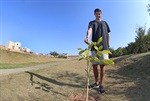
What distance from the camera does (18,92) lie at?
350cm

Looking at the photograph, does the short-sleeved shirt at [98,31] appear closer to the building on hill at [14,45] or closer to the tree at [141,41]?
the tree at [141,41]

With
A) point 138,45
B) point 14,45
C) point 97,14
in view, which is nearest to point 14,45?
point 14,45

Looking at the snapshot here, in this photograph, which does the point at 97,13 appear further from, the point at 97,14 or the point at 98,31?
the point at 98,31

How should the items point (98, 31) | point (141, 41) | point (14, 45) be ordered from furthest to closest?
point (14, 45)
point (141, 41)
point (98, 31)

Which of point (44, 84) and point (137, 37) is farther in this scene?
point (137, 37)

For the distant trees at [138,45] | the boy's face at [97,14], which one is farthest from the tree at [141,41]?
the boy's face at [97,14]

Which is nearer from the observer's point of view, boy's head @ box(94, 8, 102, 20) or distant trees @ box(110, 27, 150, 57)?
boy's head @ box(94, 8, 102, 20)

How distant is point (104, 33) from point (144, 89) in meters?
1.71

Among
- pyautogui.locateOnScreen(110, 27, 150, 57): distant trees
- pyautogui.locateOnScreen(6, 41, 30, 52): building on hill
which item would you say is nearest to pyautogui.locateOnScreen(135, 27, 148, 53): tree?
pyautogui.locateOnScreen(110, 27, 150, 57): distant trees

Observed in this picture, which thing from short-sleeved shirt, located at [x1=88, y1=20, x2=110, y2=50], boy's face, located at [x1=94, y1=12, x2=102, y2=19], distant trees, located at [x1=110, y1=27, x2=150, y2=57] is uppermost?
distant trees, located at [x1=110, y1=27, x2=150, y2=57]

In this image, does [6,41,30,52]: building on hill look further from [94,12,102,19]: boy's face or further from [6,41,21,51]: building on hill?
[94,12,102,19]: boy's face

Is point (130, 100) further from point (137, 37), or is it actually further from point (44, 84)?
point (137, 37)

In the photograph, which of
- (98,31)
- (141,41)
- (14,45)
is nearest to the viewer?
(98,31)

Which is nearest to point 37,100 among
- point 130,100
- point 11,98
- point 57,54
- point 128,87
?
point 11,98
